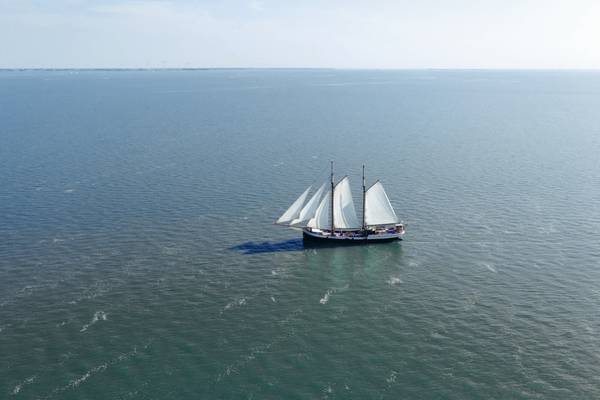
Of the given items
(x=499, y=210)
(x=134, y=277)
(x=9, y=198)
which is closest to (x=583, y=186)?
(x=499, y=210)

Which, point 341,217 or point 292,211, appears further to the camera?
point 341,217

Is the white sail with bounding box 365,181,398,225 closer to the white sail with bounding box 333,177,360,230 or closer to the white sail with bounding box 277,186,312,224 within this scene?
the white sail with bounding box 333,177,360,230

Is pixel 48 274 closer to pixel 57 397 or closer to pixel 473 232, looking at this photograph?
pixel 57 397

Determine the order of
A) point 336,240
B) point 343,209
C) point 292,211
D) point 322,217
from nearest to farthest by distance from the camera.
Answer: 1. point 292,211
2. point 336,240
3. point 322,217
4. point 343,209

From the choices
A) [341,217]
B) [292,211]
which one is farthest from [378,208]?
[292,211]

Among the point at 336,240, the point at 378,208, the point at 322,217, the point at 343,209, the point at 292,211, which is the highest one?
the point at 378,208

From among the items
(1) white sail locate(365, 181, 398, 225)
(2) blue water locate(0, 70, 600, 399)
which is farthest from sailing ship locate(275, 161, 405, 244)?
(2) blue water locate(0, 70, 600, 399)

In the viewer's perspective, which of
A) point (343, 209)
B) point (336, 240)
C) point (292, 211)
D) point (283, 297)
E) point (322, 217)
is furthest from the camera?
point (343, 209)

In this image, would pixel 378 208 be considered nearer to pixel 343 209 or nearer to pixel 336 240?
pixel 343 209
